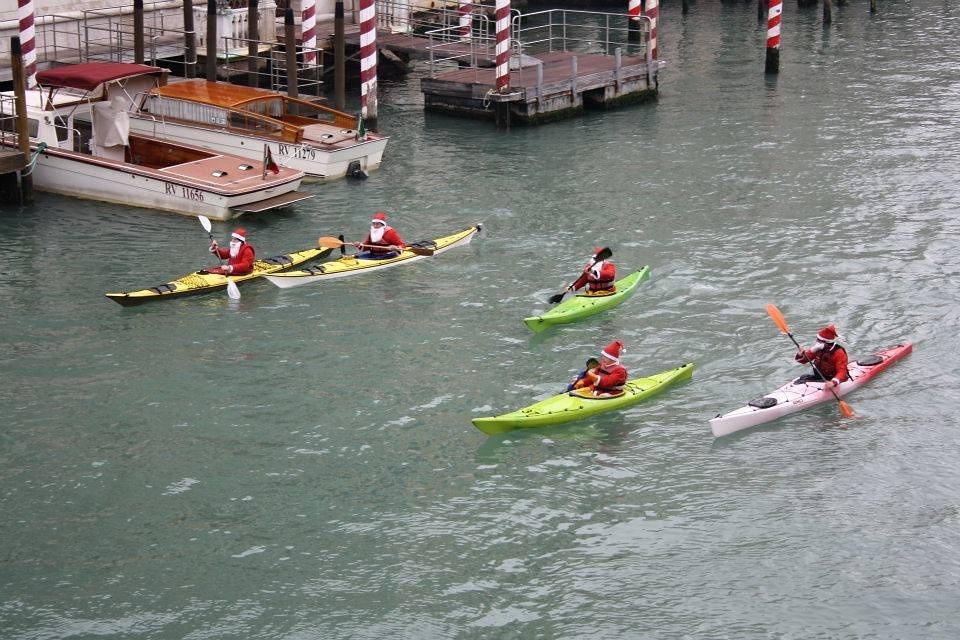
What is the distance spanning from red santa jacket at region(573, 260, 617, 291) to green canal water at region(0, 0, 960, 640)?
558mm

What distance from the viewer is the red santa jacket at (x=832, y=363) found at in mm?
17422

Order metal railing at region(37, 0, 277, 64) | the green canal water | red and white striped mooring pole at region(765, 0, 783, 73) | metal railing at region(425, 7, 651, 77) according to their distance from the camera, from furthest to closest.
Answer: red and white striped mooring pole at region(765, 0, 783, 73) → metal railing at region(425, 7, 651, 77) → metal railing at region(37, 0, 277, 64) → the green canal water

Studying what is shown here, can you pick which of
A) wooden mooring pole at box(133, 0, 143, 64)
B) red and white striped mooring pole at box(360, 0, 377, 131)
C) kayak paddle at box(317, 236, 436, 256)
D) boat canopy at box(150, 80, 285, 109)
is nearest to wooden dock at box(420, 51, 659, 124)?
red and white striped mooring pole at box(360, 0, 377, 131)

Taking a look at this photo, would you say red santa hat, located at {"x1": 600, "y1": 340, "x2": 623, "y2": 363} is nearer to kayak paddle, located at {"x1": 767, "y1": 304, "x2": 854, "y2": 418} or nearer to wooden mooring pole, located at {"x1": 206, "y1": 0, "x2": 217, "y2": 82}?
kayak paddle, located at {"x1": 767, "y1": 304, "x2": 854, "y2": 418}

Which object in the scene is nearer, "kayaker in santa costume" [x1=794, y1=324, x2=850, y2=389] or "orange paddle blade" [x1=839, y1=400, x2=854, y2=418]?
"orange paddle blade" [x1=839, y1=400, x2=854, y2=418]

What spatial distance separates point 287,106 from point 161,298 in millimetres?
10162

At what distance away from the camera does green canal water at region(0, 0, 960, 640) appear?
13.2m

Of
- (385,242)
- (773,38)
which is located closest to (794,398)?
(385,242)

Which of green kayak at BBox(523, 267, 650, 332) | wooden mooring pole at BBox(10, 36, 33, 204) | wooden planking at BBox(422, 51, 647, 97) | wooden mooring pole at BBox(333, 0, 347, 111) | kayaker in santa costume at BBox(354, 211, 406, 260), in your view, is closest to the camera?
green kayak at BBox(523, 267, 650, 332)

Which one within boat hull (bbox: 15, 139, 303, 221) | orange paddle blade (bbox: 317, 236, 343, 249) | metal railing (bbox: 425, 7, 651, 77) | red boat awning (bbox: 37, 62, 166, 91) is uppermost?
metal railing (bbox: 425, 7, 651, 77)

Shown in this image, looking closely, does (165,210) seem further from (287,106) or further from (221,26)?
(221,26)

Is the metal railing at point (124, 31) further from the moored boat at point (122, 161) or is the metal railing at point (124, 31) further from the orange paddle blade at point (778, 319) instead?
the orange paddle blade at point (778, 319)

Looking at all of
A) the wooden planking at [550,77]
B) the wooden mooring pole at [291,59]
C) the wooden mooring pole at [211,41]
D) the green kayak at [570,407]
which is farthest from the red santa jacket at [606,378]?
the wooden mooring pole at [211,41]

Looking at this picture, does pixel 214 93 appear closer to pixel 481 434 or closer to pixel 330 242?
pixel 330 242
